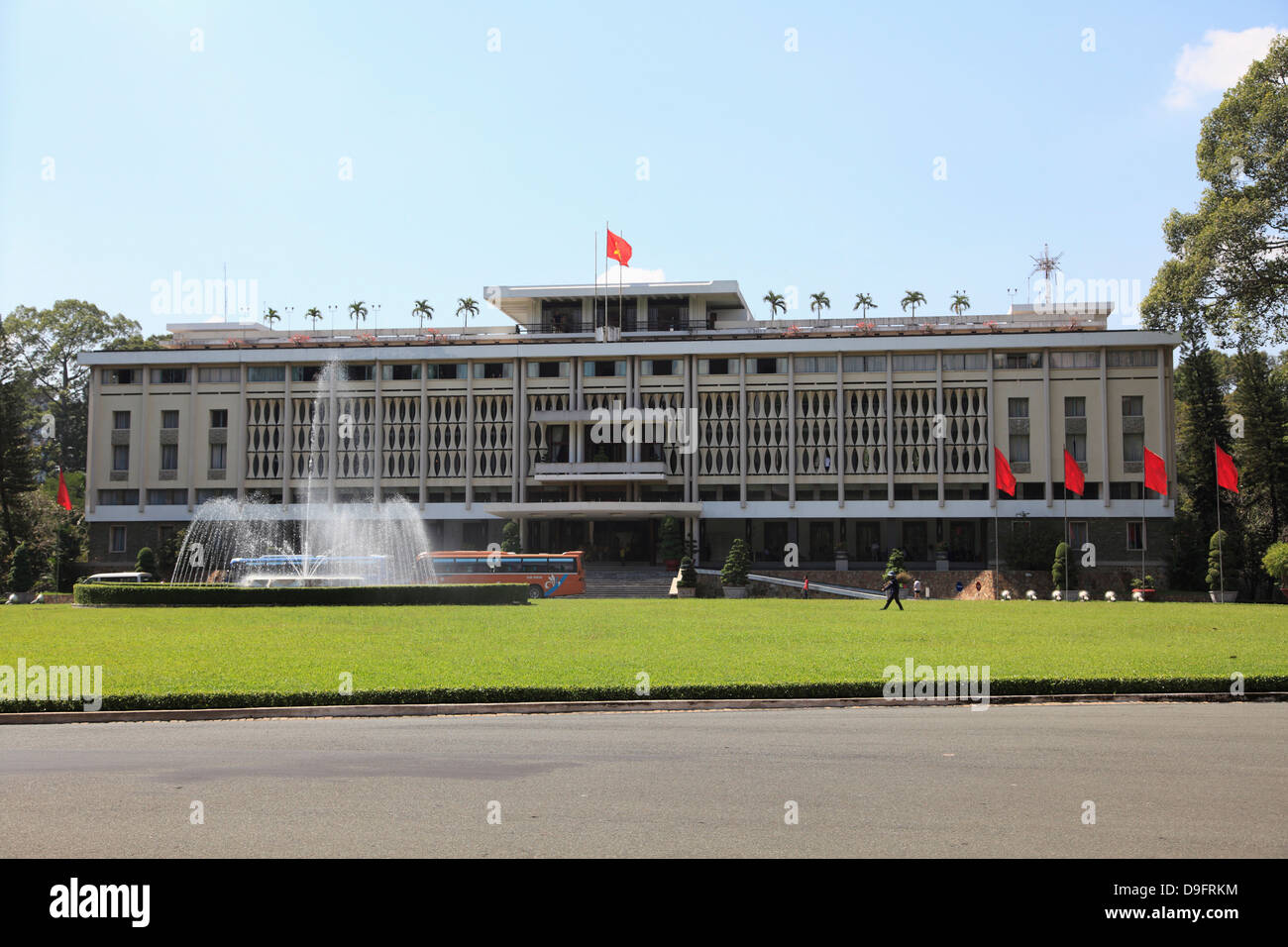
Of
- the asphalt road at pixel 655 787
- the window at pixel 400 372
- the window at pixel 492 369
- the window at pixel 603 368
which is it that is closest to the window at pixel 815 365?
the window at pixel 603 368

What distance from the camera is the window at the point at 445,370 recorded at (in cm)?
7325

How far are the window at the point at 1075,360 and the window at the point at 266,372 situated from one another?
50169 millimetres

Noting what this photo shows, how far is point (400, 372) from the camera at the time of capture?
7362 cm

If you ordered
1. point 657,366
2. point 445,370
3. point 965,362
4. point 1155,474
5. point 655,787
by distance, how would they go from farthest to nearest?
point 445,370, point 657,366, point 965,362, point 1155,474, point 655,787

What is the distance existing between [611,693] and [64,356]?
90.3 metres

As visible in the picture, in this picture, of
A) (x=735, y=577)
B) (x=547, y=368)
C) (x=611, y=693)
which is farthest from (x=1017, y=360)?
(x=611, y=693)

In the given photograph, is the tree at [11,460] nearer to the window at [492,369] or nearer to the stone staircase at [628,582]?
the window at [492,369]

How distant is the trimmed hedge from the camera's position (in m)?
37.4

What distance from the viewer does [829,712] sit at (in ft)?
49.8

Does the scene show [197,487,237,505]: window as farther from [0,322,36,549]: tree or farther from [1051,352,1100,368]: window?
[1051,352,1100,368]: window

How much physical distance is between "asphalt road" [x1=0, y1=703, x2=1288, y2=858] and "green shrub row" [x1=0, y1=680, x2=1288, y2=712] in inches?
40.6

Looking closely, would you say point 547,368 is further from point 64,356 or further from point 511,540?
point 64,356

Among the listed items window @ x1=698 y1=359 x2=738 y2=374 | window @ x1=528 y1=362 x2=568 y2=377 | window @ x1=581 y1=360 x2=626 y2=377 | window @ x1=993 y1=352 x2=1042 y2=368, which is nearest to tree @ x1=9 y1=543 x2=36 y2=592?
window @ x1=528 y1=362 x2=568 y2=377
